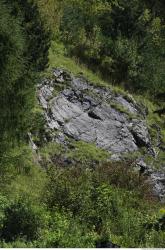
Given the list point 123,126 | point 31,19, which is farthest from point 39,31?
point 123,126

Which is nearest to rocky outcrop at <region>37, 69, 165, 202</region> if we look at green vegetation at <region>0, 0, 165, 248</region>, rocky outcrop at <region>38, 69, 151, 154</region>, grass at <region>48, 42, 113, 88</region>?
rocky outcrop at <region>38, 69, 151, 154</region>

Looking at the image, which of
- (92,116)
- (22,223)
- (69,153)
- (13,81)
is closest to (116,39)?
(92,116)

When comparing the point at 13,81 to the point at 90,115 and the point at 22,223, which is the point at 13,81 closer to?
the point at 22,223

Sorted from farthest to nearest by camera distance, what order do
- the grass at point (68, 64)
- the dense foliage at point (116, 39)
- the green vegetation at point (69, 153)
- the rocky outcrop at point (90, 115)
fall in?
the dense foliage at point (116, 39) < the grass at point (68, 64) < the rocky outcrop at point (90, 115) < the green vegetation at point (69, 153)

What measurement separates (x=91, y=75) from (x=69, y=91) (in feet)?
14.1

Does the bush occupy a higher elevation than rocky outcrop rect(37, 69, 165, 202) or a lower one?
higher

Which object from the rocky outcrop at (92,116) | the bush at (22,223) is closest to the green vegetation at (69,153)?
the bush at (22,223)

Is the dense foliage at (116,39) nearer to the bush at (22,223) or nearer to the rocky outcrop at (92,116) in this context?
the rocky outcrop at (92,116)

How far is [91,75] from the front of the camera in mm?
32406

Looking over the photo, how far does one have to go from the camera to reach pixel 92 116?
28781 millimetres

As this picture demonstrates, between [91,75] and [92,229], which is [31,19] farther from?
[92,229]

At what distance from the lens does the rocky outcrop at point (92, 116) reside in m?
26.2

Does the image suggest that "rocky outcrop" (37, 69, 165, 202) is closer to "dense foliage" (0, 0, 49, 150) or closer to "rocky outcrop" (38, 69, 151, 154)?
"rocky outcrop" (38, 69, 151, 154)

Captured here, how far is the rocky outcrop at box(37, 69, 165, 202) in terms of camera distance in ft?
85.9
